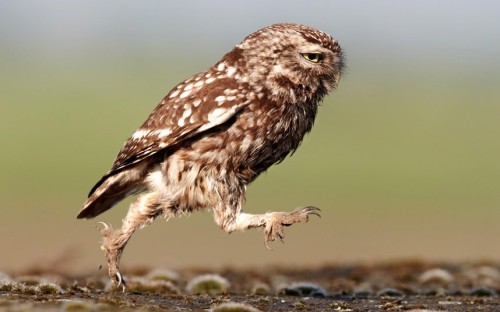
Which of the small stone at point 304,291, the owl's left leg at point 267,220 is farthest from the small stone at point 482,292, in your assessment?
the owl's left leg at point 267,220

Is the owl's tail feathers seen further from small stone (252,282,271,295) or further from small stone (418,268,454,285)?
small stone (418,268,454,285)

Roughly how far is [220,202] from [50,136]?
1951 inches

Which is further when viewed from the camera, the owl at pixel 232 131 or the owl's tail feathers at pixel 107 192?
the owl's tail feathers at pixel 107 192

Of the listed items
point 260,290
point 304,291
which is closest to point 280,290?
point 304,291

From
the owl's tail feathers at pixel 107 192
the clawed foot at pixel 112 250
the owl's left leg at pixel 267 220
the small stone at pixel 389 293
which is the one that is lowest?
the small stone at pixel 389 293

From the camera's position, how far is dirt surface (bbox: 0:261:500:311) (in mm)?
9609

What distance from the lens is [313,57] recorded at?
37.9 feet

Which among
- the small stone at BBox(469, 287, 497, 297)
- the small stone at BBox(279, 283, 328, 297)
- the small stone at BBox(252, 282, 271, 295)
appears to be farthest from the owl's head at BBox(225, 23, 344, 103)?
the small stone at BBox(469, 287, 497, 297)

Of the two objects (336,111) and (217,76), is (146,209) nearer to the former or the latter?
(217,76)

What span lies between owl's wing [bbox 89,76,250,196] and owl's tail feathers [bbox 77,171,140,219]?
0.13 m

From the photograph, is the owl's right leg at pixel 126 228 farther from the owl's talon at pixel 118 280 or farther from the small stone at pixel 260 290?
the small stone at pixel 260 290

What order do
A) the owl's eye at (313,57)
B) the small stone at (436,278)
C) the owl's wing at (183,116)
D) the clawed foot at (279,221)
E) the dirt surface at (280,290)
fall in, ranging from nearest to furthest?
the dirt surface at (280,290) → the clawed foot at (279,221) → the owl's wing at (183,116) → the owl's eye at (313,57) → the small stone at (436,278)

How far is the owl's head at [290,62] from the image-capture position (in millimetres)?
11352

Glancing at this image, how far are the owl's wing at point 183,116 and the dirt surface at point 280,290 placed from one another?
1565mm
